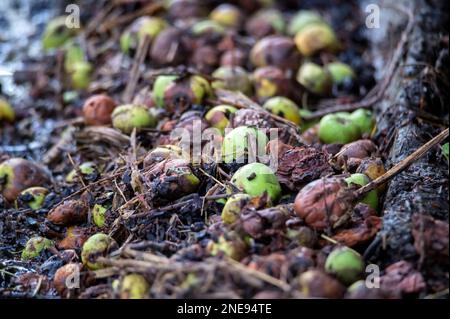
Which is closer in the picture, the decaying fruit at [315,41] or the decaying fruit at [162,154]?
the decaying fruit at [162,154]

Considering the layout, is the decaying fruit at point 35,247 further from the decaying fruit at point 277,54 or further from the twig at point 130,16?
the twig at point 130,16

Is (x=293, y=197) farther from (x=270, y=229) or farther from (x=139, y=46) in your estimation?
(x=139, y=46)

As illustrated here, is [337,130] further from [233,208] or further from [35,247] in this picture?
[35,247]

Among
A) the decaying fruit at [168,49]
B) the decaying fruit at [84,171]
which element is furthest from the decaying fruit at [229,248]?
the decaying fruit at [168,49]

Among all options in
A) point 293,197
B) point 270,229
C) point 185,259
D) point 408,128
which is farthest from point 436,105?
point 185,259

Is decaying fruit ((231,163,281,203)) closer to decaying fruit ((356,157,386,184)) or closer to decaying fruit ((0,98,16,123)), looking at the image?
decaying fruit ((356,157,386,184))
